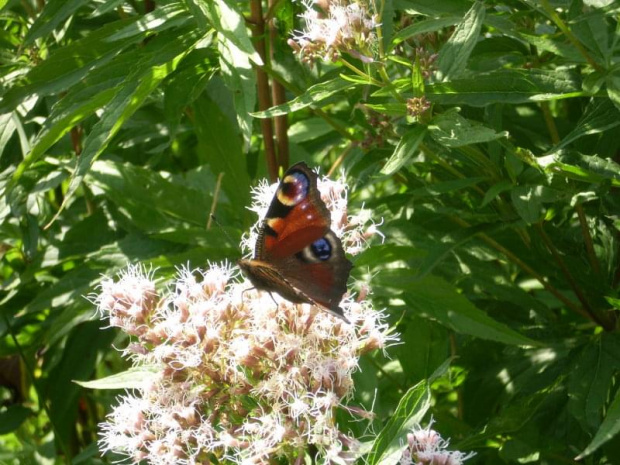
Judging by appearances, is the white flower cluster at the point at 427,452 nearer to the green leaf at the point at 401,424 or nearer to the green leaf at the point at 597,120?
the green leaf at the point at 401,424

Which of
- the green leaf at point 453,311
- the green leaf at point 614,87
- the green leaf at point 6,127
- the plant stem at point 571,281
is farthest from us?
the green leaf at point 6,127

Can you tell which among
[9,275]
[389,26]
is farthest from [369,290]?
[9,275]

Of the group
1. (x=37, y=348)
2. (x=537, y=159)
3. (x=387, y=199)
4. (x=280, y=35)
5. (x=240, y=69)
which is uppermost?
(x=240, y=69)

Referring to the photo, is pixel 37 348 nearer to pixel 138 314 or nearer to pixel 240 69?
pixel 138 314

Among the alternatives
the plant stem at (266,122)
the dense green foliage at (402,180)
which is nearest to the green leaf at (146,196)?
the dense green foliage at (402,180)

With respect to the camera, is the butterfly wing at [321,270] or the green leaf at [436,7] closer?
the butterfly wing at [321,270]

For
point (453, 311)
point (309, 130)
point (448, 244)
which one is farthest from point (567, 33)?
point (309, 130)
